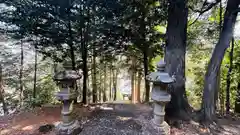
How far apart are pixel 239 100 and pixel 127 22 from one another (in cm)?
549

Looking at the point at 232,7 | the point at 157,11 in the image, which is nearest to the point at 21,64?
the point at 157,11

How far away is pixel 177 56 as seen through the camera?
11.8 ft

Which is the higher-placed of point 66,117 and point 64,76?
point 64,76

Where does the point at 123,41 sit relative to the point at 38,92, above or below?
above

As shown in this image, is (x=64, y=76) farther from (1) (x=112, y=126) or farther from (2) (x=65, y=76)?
(1) (x=112, y=126)

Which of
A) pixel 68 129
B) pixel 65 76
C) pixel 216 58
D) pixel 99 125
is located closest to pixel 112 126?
pixel 99 125

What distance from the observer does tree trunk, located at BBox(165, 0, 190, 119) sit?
3602 mm

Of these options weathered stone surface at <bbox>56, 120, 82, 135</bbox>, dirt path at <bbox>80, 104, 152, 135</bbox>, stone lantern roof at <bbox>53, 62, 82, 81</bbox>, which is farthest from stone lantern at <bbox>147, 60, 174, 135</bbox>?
weathered stone surface at <bbox>56, 120, 82, 135</bbox>

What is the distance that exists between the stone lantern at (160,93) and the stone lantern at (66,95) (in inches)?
60.0

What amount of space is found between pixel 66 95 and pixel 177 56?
106 inches

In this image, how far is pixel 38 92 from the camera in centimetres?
679

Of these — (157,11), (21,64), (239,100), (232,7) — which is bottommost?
(239,100)

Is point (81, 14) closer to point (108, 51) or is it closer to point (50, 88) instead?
point (108, 51)

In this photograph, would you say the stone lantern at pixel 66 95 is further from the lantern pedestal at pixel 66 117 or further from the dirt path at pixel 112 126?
the dirt path at pixel 112 126
